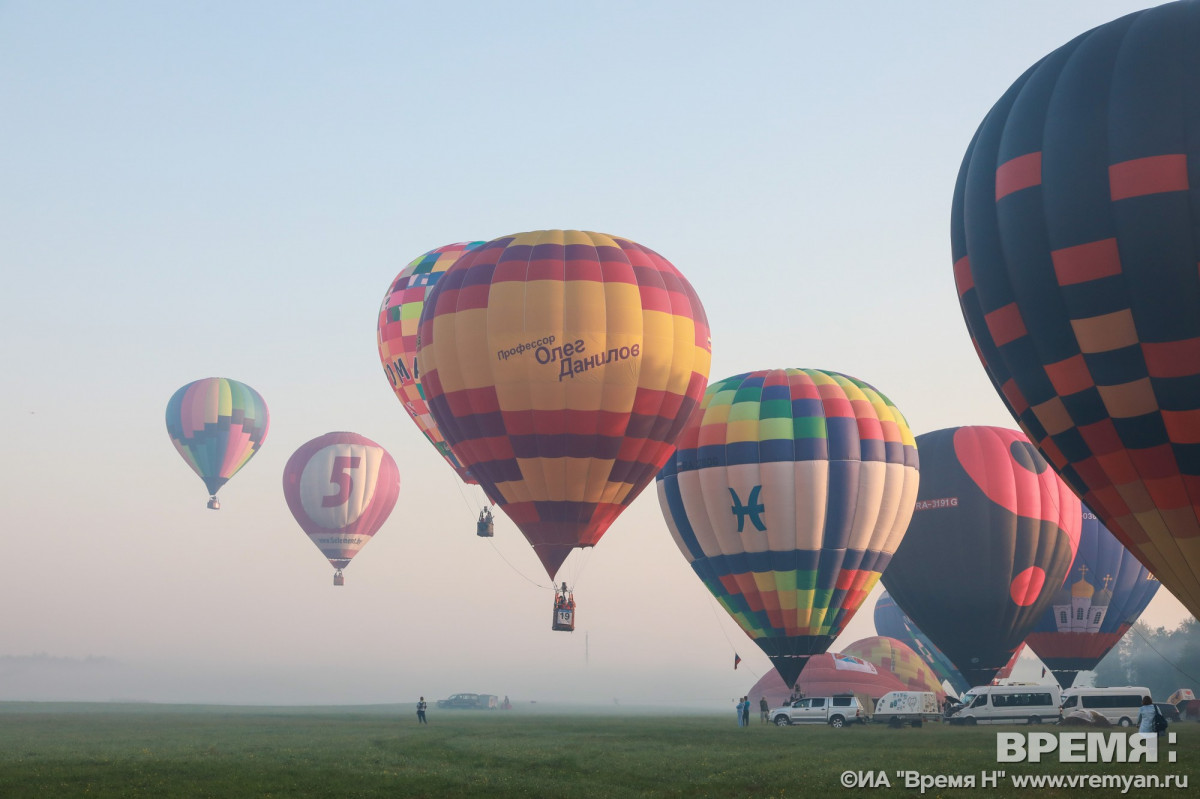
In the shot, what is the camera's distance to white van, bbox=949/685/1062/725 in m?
42.2

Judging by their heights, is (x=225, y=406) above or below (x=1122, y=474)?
above

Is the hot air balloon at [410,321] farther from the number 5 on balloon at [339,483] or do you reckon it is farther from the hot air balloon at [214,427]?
the hot air balloon at [214,427]

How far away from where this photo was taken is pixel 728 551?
47.9 meters

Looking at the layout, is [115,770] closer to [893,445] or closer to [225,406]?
[893,445]

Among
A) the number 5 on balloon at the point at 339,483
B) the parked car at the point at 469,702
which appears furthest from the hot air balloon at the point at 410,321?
the parked car at the point at 469,702

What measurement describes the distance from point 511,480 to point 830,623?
14751 millimetres

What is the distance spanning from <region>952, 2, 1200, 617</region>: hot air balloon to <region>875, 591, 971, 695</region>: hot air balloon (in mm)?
31179

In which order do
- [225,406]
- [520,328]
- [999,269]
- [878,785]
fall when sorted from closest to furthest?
[878,785] → [999,269] → [520,328] → [225,406]

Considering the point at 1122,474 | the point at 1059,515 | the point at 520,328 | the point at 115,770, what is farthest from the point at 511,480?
the point at 1059,515

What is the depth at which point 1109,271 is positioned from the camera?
27.0 m

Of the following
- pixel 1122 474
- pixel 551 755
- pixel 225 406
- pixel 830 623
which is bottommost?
pixel 551 755

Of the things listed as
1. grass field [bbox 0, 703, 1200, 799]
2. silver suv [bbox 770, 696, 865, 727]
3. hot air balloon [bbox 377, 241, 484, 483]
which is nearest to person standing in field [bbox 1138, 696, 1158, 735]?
grass field [bbox 0, 703, 1200, 799]

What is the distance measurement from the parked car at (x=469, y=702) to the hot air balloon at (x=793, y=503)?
58338 millimetres

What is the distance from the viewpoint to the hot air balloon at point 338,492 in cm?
7888
